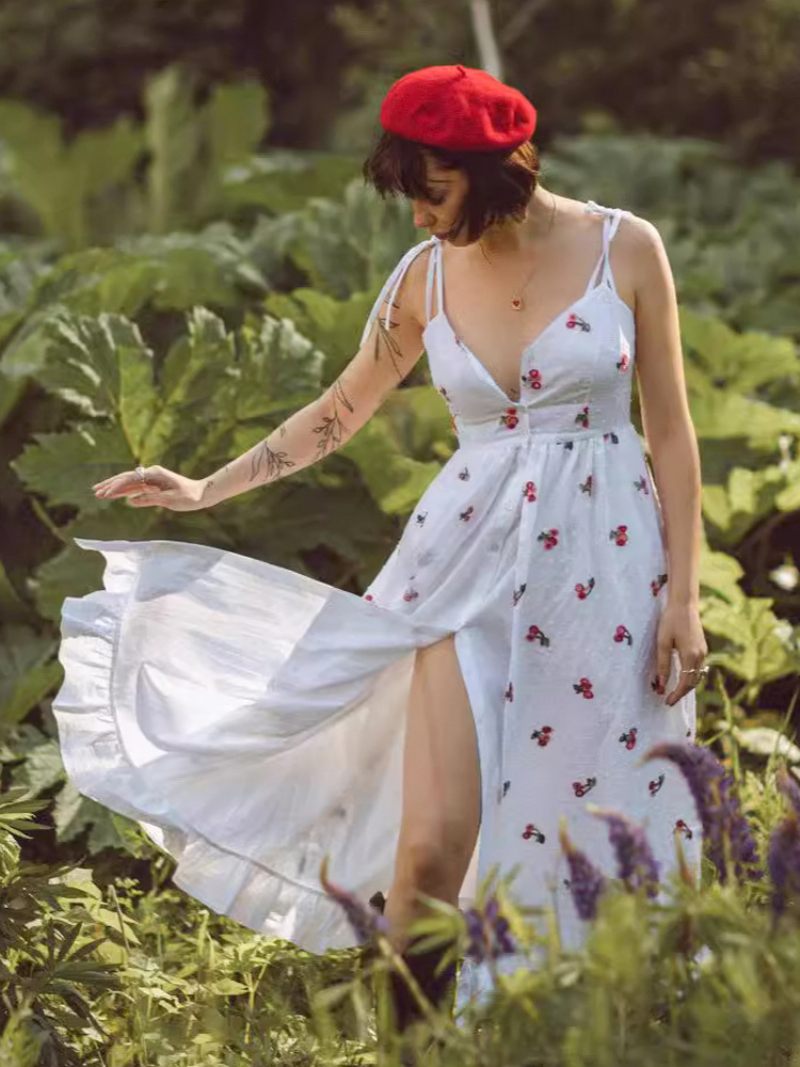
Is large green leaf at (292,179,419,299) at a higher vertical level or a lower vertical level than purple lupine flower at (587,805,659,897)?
lower

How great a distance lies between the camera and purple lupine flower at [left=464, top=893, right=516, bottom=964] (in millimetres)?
2199

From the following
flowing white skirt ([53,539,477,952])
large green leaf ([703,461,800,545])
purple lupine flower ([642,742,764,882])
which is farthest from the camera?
large green leaf ([703,461,800,545])

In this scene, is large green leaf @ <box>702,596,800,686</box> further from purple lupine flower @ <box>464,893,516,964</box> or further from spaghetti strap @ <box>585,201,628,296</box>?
purple lupine flower @ <box>464,893,516,964</box>

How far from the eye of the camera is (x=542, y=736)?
301 centimetres

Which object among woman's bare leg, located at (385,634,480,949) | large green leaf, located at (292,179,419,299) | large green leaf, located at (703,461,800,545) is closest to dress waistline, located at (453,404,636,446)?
Answer: woman's bare leg, located at (385,634,480,949)

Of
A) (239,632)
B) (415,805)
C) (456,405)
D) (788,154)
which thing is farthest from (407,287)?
(788,154)

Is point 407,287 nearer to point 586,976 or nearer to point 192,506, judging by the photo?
point 192,506

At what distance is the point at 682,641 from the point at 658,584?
0.38 feet

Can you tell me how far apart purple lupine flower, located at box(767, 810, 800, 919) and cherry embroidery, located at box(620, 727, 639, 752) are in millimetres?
762

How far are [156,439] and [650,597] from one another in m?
1.83

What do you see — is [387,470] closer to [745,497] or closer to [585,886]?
[745,497]

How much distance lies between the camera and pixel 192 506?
3.33 metres

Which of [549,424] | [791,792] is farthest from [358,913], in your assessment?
[549,424]

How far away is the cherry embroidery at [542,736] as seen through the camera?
9.86 feet
